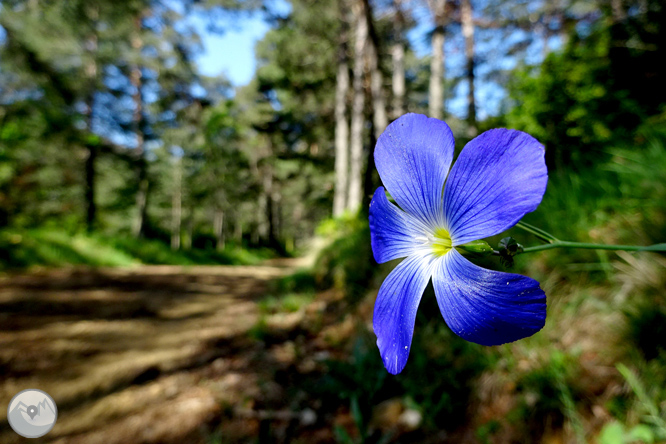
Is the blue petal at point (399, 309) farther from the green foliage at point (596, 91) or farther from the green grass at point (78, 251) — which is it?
the green grass at point (78, 251)

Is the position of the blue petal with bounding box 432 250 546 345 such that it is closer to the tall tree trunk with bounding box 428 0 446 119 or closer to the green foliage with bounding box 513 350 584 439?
the green foliage with bounding box 513 350 584 439

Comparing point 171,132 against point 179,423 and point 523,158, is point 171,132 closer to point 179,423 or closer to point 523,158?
point 179,423

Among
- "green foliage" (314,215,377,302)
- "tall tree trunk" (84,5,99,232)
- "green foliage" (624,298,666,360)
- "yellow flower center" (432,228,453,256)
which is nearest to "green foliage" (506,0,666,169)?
"green foliage" (624,298,666,360)

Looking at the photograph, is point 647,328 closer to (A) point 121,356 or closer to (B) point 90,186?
(A) point 121,356

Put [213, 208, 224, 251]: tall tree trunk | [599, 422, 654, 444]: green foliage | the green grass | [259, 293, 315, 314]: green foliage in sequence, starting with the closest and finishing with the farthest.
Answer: [599, 422, 654, 444]: green foliage, [259, 293, 315, 314]: green foliage, the green grass, [213, 208, 224, 251]: tall tree trunk

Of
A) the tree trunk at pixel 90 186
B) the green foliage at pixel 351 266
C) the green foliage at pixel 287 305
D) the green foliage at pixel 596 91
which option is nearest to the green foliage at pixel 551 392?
the green foliage at pixel 351 266

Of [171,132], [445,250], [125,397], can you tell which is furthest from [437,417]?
[171,132]
